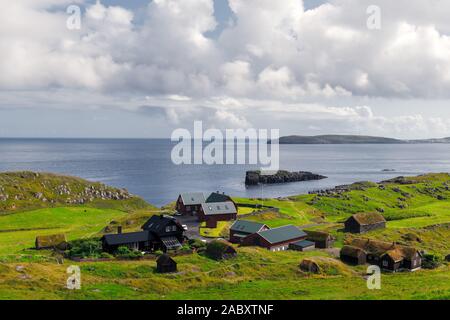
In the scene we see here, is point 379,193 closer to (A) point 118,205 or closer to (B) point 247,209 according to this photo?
(B) point 247,209

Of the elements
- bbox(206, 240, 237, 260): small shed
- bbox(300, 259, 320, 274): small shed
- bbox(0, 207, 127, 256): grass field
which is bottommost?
bbox(0, 207, 127, 256): grass field

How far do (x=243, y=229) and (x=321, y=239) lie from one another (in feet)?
47.2

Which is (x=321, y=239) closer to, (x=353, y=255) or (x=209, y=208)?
(x=353, y=255)

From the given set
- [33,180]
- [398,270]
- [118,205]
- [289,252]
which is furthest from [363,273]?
[33,180]

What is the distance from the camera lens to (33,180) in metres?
138

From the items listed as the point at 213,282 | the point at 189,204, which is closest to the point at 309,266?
the point at 213,282

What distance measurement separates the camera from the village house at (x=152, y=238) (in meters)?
63.6

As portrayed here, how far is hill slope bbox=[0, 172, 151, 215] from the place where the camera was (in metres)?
123

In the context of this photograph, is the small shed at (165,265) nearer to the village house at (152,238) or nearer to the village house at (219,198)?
the village house at (152,238)

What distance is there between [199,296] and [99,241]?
1197 inches

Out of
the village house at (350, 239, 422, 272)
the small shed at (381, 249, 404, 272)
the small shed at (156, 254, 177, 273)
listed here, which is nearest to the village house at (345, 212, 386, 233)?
the village house at (350, 239, 422, 272)

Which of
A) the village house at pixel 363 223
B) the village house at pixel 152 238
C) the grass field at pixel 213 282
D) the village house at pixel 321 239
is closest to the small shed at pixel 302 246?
the village house at pixel 321 239

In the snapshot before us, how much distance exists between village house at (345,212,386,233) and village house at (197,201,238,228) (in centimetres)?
2486

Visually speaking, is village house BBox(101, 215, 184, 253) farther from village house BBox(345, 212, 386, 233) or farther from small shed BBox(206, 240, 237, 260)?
village house BBox(345, 212, 386, 233)
